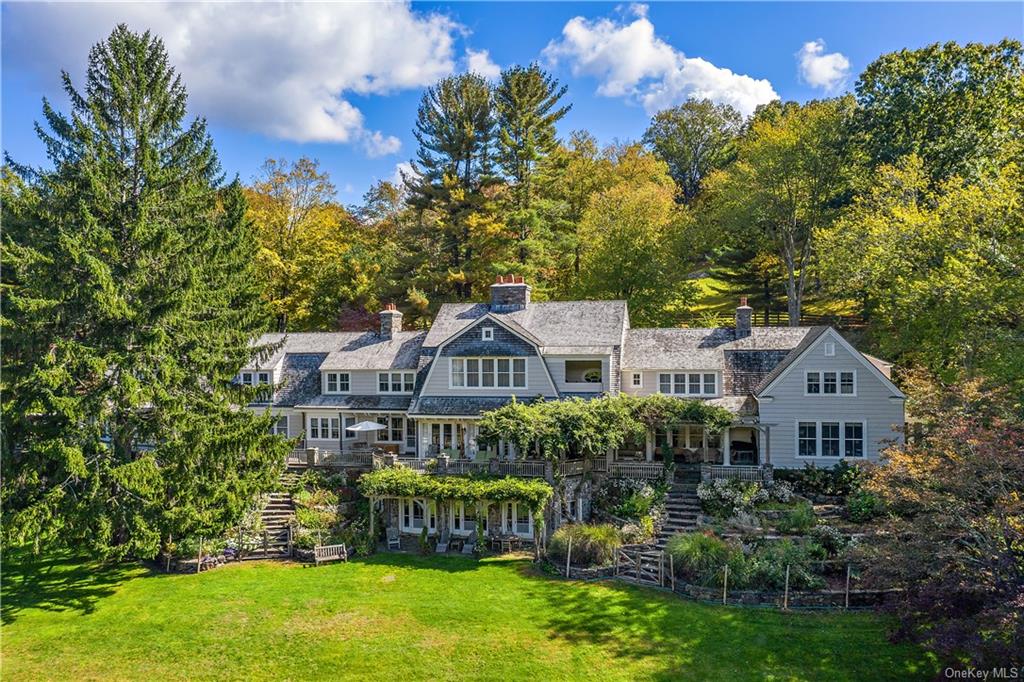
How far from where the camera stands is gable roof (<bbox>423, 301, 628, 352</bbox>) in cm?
2967

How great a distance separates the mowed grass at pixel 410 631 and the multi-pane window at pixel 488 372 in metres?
9.39

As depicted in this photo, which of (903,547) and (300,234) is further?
(300,234)

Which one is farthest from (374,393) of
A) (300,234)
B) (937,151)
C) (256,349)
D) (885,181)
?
(937,151)

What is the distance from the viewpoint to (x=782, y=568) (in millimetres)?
19125

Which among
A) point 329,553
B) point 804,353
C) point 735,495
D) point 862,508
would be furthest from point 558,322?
point 862,508

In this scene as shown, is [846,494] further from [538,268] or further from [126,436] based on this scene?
[126,436]

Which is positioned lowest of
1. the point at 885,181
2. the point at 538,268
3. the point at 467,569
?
the point at 467,569

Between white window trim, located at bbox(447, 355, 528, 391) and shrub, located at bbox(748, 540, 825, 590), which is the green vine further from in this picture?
shrub, located at bbox(748, 540, 825, 590)

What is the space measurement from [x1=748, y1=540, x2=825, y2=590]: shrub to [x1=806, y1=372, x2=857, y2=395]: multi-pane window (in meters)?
9.26

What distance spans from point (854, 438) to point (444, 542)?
61.1 ft

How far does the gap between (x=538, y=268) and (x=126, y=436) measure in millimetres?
27417

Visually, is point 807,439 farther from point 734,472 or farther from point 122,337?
point 122,337

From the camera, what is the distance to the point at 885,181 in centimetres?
3166

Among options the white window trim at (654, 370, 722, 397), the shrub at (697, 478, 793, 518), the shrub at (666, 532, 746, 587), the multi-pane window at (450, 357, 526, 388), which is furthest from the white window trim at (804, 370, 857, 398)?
the multi-pane window at (450, 357, 526, 388)
